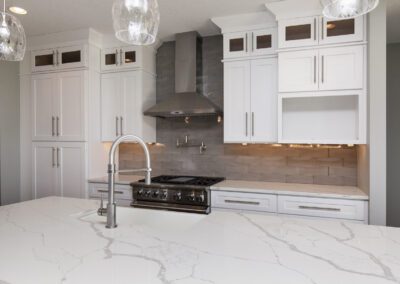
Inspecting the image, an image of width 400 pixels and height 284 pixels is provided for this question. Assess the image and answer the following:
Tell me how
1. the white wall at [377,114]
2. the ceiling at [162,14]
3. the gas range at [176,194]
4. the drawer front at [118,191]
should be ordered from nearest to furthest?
the white wall at [377,114] → the ceiling at [162,14] → the gas range at [176,194] → the drawer front at [118,191]

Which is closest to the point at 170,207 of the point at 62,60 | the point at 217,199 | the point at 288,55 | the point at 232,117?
the point at 217,199

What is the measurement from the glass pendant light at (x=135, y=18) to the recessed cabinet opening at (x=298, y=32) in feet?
6.14

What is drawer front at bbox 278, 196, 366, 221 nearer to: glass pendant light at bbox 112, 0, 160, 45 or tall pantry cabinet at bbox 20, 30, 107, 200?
glass pendant light at bbox 112, 0, 160, 45

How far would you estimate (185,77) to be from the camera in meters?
3.56

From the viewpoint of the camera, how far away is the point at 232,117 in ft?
10.6

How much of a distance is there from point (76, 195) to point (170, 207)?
4.19ft

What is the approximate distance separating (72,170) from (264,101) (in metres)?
2.43

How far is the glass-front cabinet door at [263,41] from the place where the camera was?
3.07 metres

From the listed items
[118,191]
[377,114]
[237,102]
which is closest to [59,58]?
[118,191]

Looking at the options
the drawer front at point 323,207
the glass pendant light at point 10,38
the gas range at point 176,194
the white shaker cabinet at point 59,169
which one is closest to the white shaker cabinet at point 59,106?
the white shaker cabinet at point 59,169

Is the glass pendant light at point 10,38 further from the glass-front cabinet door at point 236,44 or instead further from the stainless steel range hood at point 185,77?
the glass-front cabinet door at point 236,44

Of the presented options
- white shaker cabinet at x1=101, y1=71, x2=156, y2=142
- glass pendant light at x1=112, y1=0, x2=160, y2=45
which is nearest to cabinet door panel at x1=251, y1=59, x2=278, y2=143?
white shaker cabinet at x1=101, y1=71, x2=156, y2=142

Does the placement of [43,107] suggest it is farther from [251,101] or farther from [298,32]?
[298,32]

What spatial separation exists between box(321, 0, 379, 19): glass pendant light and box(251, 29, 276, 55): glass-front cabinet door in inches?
69.1
